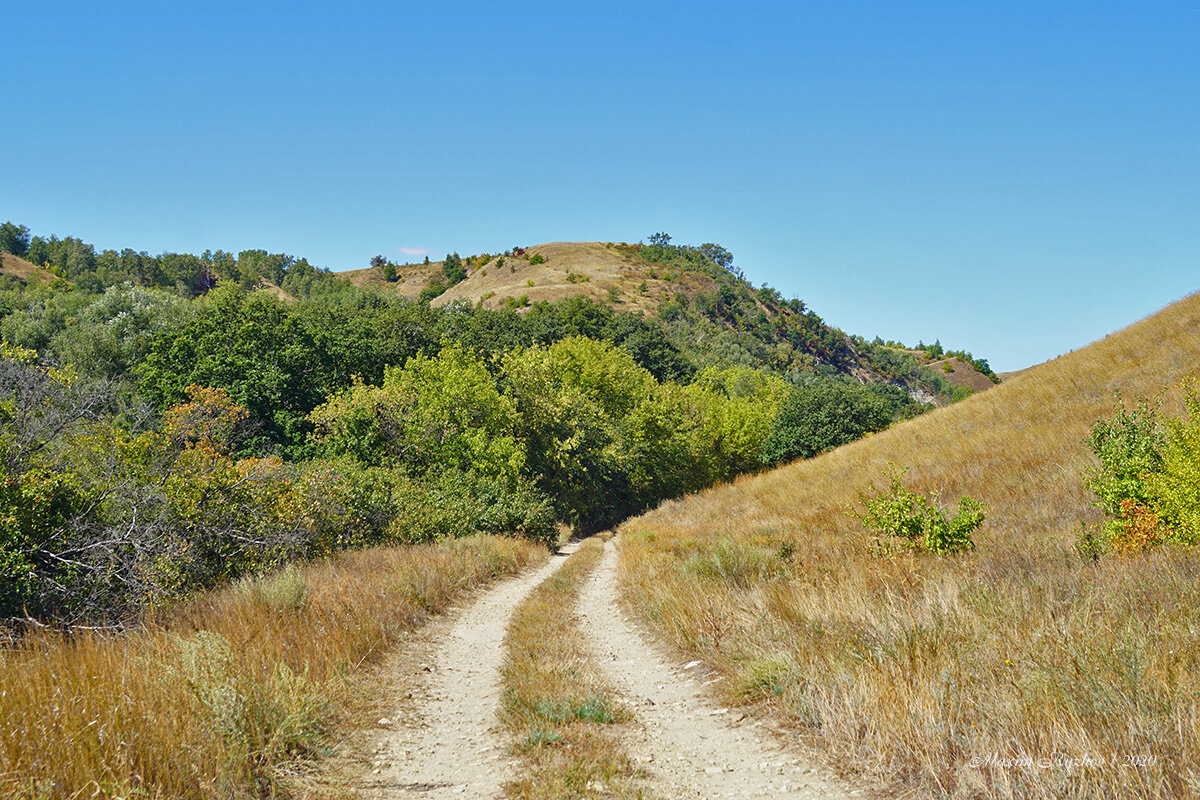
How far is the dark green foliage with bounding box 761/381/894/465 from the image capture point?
1745 inches

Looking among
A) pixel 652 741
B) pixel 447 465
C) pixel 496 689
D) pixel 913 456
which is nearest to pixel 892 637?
pixel 652 741

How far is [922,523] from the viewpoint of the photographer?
1074 cm

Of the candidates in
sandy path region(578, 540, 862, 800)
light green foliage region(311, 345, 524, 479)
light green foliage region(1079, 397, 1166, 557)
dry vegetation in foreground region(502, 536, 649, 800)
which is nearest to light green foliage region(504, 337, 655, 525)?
light green foliage region(311, 345, 524, 479)

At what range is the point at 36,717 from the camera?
4.18 m

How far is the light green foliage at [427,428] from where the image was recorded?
91.2ft

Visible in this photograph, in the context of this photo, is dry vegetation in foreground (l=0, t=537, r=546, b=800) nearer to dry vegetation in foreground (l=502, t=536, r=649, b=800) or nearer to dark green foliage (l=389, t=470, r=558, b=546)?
dry vegetation in foreground (l=502, t=536, r=649, b=800)

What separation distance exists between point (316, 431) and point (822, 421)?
31630 mm

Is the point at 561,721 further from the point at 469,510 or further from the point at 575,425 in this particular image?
the point at 575,425

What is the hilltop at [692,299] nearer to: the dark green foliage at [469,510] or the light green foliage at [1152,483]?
the dark green foliage at [469,510]

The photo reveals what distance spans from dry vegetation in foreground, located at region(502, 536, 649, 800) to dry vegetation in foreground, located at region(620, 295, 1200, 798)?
138 cm

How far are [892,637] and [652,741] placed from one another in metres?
2.32

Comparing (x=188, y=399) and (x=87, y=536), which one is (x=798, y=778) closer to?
(x=87, y=536)

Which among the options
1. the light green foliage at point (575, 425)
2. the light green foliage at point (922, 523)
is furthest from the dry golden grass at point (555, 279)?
the light green foliage at point (922, 523)

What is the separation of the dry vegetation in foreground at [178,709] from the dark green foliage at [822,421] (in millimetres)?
40663
